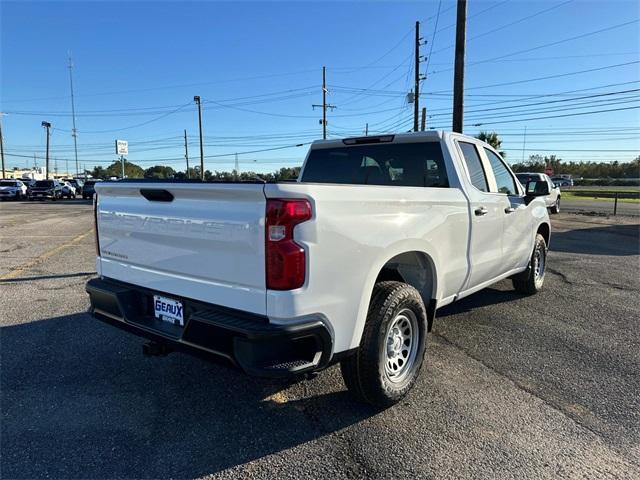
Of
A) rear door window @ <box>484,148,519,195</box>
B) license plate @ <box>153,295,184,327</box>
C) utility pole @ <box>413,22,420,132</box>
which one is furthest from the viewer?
utility pole @ <box>413,22,420,132</box>

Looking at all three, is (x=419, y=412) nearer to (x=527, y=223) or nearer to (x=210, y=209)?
(x=210, y=209)

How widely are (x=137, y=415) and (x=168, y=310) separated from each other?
2.52 ft

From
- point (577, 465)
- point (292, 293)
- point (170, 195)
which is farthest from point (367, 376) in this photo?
point (170, 195)

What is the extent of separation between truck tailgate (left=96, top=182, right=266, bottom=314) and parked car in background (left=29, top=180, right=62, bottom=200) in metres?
37.7

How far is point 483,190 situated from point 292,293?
2859 mm

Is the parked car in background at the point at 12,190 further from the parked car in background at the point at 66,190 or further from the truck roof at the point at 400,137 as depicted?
the truck roof at the point at 400,137

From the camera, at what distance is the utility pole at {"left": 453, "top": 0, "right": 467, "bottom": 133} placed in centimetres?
1256

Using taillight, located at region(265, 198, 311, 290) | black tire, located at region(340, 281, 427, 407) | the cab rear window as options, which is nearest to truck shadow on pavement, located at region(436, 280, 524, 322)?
the cab rear window

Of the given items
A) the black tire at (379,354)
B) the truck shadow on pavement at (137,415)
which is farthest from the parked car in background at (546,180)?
the truck shadow on pavement at (137,415)

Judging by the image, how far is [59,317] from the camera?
501cm

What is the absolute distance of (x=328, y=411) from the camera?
3064mm

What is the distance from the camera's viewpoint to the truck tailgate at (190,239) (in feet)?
7.98

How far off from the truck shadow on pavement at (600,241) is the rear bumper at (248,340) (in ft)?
30.8

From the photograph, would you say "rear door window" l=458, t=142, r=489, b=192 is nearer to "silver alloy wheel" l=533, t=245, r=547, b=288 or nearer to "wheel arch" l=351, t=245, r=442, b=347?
"wheel arch" l=351, t=245, r=442, b=347
